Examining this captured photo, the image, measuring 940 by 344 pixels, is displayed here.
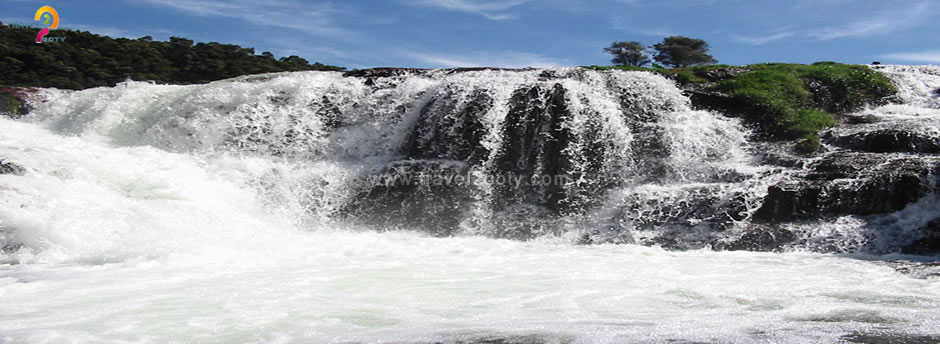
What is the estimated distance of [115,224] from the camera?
907cm

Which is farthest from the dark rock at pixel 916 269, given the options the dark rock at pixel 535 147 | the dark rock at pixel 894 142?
the dark rock at pixel 535 147

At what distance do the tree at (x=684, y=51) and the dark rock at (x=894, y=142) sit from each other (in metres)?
22.3

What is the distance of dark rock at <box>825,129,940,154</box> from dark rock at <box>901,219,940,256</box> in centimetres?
196

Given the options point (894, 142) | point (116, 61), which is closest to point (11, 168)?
point (894, 142)

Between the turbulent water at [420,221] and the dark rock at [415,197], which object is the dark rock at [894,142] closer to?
the turbulent water at [420,221]

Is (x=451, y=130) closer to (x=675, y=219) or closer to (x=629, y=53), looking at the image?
(x=675, y=219)

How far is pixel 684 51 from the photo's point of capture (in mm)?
33125

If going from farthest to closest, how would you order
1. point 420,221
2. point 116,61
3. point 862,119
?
point 116,61
point 862,119
point 420,221

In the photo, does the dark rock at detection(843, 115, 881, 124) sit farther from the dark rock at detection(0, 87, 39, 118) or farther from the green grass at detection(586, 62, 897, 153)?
the dark rock at detection(0, 87, 39, 118)

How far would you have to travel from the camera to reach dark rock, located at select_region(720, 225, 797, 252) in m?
9.55

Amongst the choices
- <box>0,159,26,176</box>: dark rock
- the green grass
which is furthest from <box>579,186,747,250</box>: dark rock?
<box>0,159,26,176</box>: dark rock

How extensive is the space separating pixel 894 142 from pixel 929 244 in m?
2.41

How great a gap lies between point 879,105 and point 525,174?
784 cm

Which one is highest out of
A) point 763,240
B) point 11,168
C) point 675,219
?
point 11,168
